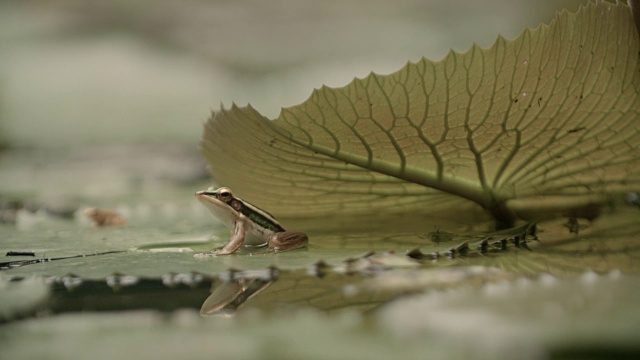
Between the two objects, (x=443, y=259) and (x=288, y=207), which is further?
(x=288, y=207)

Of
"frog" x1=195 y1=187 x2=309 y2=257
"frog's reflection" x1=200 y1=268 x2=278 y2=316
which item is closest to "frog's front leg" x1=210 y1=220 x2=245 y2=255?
"frog" x1=195 y1=187 x2=309 y2=257

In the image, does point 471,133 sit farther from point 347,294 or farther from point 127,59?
point 127,59

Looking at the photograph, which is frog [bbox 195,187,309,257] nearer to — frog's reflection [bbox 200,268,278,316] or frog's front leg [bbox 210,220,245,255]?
frog's front leg [bbox 210,220,245,255]

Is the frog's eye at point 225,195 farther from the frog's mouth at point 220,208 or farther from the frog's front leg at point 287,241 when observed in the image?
the frog's front leg at point 287,241

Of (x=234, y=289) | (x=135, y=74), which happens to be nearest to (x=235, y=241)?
(x=234, y=289)

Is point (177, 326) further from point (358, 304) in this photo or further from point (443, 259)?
point (443, 259)

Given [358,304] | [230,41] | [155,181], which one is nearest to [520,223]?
[358,304]
